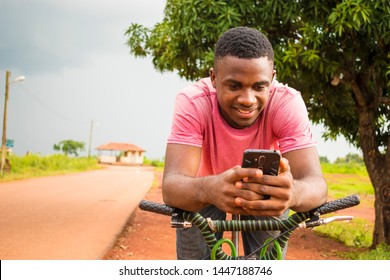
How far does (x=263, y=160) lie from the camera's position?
1.64 metres

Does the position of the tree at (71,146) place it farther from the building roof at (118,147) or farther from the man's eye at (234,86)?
the man's eye at (234,86)

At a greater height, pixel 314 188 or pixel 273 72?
pixel 273 72

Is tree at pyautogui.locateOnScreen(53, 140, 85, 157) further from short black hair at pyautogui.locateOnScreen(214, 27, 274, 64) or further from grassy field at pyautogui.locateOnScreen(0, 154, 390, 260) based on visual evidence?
short black hair at pyautogui.locateOnScreen(214, 27, 274, 64)

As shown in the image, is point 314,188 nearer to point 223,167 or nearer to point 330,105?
point 223,167

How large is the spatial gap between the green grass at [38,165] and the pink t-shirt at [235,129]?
18.0 meters

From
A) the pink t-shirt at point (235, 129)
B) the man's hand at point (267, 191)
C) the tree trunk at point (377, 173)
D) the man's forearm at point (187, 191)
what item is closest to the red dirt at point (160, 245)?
the tree trunk at point (377, 173)

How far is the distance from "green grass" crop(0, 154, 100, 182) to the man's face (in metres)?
18.2

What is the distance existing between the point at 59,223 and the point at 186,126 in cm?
775

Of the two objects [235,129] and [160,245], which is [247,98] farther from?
[160,245]

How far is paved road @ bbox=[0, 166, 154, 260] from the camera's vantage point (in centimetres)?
697

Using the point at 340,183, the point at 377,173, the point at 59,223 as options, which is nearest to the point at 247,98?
the point at 377,173
